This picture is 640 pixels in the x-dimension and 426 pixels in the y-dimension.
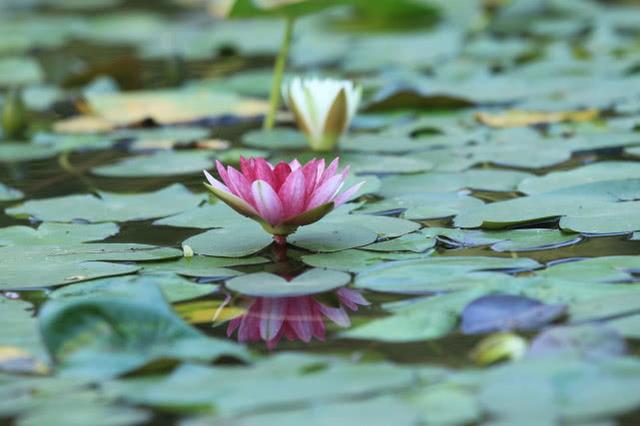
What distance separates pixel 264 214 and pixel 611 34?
8.01 ft

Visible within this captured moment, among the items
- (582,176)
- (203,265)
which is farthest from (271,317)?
(582,176)

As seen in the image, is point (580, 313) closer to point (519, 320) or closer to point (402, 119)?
point (519, 320)

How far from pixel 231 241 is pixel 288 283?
25cm

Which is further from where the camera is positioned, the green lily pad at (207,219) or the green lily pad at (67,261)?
the green lily pad at (207,219)

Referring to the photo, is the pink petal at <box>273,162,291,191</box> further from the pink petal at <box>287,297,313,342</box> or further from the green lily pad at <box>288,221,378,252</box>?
the pink petal at <box>287,297,313,342</box>

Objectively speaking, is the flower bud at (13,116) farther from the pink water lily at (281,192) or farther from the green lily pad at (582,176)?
the green lily pad at (582,176)

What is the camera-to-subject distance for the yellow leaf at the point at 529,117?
2625mm

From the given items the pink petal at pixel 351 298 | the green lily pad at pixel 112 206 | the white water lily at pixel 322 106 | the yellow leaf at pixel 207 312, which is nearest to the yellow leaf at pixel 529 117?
the white water lily at pixel 322 106

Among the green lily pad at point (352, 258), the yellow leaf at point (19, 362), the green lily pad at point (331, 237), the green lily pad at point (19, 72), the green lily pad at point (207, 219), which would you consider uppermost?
the green lily pad at point (19, 72)

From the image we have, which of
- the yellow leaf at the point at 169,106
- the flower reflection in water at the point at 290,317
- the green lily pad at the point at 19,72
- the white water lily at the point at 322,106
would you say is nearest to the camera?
the flower reflection in water at the point at 290,317

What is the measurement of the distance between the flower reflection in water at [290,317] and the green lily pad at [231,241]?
0.21 m

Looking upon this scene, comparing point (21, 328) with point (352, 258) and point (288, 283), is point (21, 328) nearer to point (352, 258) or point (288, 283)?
point (288, 283)

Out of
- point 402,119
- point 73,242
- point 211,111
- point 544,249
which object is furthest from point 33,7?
point 544,249

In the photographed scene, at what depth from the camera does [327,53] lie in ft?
12.6
